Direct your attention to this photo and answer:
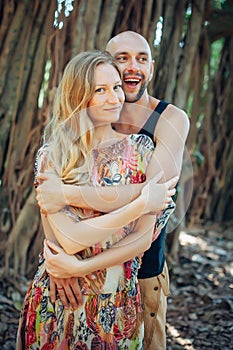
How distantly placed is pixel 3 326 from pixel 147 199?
49.3 inches

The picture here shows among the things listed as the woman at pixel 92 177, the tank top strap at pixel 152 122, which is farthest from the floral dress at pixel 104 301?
the tank top strap at pixel 152 122

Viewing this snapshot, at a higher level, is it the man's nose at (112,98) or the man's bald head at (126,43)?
the man's bald head at (126,43)

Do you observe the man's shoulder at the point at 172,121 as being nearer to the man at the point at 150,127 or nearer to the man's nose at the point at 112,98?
the man at the point at 150,127

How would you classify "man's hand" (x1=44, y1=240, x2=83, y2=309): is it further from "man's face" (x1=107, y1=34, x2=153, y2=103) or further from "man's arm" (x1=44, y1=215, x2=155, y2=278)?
"man's face" (x1=107, y1=34, x2=153, y2=103)

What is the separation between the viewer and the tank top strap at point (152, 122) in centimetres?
193

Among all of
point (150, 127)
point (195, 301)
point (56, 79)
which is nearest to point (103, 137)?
point (150, 127)

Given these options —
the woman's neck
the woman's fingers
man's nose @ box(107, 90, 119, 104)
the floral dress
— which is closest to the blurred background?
the floral dress

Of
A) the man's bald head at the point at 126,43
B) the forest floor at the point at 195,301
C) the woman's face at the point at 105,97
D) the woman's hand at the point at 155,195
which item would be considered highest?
the man's bald head at the point at 126,43

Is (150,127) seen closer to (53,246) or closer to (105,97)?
(105,97)

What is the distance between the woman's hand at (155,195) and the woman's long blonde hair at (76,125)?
0.17 meters

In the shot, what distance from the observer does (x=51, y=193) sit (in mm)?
1619

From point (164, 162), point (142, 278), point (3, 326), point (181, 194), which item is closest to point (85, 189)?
point (164, 162)

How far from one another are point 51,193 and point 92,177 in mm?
121

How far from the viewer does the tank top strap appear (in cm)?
193
